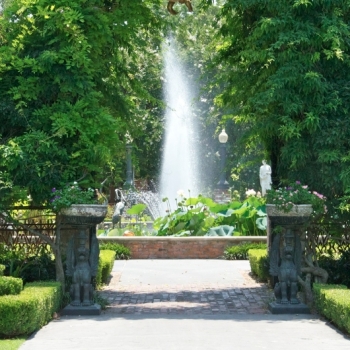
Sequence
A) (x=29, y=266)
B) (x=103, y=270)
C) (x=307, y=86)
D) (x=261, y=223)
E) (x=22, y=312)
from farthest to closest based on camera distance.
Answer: (x=261, y=223) → (x=103, y=270) → (x=29, y=266) → (x=307, y=86) → (x=22, y=312)

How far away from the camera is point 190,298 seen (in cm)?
1483

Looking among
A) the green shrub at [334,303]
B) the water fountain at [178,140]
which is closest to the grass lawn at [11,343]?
the green shrub at [334,303]

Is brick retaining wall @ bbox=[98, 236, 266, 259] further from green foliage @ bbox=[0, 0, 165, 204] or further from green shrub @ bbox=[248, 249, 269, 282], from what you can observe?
green foliage @ bbox=[0, 0, 165, 204]

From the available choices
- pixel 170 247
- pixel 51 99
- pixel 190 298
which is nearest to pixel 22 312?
pixel 51 99

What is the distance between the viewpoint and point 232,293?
50.6 ft

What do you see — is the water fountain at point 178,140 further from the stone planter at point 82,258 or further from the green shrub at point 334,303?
the green shrub at point 334,303

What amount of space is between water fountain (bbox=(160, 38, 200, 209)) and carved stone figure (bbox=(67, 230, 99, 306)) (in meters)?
24.9

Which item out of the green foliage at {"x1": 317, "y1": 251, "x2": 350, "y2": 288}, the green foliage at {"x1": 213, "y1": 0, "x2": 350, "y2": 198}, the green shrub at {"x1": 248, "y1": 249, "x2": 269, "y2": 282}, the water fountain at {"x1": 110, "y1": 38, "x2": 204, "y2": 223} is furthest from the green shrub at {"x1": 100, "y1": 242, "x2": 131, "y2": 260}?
the water fountain at {"x1": 110, "y1": 38, "x2": 204, "y2": 223}

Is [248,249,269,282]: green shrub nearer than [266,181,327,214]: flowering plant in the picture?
No

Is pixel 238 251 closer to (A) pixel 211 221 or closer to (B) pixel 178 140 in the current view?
(A) pixel 211 221

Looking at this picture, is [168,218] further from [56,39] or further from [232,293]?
[56,39]

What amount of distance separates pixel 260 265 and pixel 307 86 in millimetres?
4753

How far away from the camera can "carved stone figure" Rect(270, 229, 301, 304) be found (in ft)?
41.9

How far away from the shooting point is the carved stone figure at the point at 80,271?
502 inches
